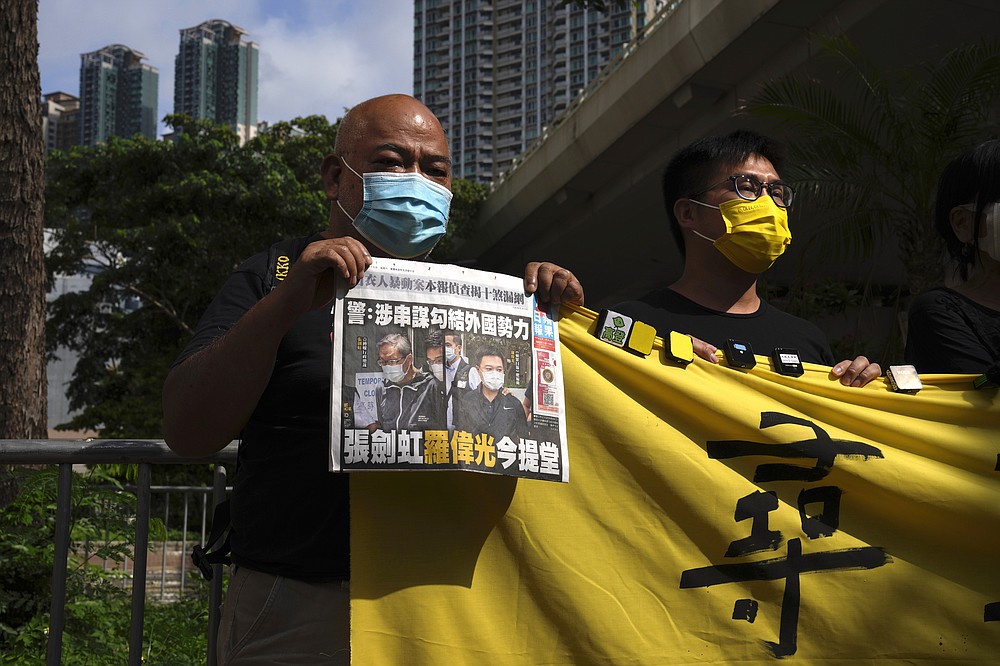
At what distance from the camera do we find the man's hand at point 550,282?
215cm

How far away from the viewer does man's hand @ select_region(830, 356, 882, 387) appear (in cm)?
252

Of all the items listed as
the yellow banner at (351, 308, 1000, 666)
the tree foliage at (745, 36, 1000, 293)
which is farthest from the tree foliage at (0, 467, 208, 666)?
the tree foliage at (745, 36, 1000, 293)

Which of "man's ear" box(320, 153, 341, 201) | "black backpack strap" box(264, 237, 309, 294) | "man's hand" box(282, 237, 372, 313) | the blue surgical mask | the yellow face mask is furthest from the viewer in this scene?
the yellow face mask

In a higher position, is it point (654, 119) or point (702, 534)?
A: point (654, 119)

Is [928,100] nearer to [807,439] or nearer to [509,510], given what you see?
[807,439]

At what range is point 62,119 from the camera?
115m

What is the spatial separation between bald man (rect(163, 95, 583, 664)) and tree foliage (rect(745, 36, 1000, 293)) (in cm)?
636

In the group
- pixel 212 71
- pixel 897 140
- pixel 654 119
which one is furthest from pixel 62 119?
pixel 897 140

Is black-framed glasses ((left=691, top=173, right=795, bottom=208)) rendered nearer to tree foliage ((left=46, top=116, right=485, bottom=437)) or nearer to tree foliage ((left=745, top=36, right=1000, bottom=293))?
tree foliage ((left=745, top=36, right=1000, bottom=293))

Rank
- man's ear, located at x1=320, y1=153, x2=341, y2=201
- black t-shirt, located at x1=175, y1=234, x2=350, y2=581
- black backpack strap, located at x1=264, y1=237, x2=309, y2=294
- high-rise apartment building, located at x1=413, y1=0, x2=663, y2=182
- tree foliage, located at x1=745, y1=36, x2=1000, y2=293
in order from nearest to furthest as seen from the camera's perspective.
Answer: black t-shirt, located at x1=175, y1=234, x2=350, y2=581
black backpack strap, located at x1=264, y1=237, x2=309, y2=294
man's ear, located at x1=320, y1=153, x2=341, y2=201
tree foliage, located at x1=745, y1=36, x2=1000, y2=293
high-rise apartment building, located at x1=413, y1=0, x2=663, y2=182

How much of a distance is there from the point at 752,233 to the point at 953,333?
60 centimetres

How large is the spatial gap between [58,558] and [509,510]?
1381 mm

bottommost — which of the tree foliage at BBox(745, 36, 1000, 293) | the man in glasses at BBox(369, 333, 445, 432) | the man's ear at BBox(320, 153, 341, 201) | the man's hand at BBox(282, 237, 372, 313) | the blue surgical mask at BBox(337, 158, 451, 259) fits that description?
the man in glasses at BBox(369, 333, 445, 432)

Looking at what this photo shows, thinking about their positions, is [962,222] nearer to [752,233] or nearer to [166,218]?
[752,233]
